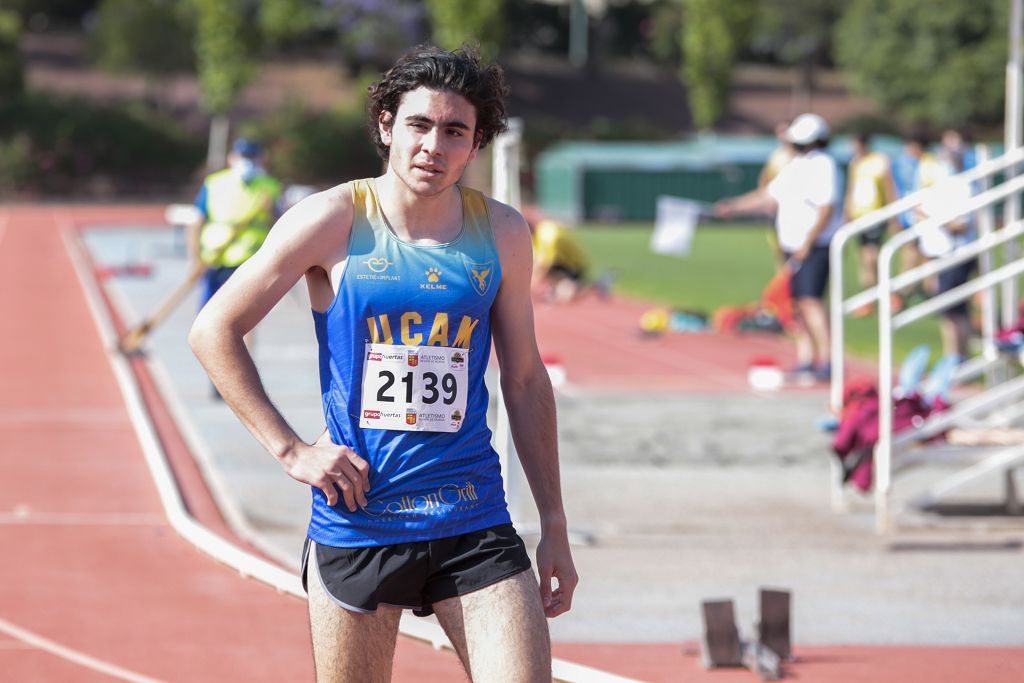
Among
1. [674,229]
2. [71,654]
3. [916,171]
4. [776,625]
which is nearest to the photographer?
[776,625]

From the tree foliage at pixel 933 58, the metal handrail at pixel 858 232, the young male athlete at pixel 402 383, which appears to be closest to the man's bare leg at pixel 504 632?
the young male athlete at pixel 402 383

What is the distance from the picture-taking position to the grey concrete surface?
684cm

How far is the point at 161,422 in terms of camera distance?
11844 mm

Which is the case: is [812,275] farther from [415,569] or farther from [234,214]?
[415,569]

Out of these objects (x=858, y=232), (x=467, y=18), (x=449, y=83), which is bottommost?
(x=858, y=232)

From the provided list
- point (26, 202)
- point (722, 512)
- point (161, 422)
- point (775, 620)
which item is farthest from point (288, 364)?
point (26, 202)

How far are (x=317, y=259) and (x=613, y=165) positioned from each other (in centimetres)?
4472

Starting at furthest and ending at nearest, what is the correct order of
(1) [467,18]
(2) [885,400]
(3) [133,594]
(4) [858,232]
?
(1) [467,18] → (4) [858,232] → (2) [885,400] → (3) [133,594]

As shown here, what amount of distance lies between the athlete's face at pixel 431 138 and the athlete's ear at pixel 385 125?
8cm

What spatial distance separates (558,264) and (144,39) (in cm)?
5201

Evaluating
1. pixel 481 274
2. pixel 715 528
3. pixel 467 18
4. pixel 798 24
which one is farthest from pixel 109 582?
pixel 798 24

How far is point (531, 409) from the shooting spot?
12.0 feet

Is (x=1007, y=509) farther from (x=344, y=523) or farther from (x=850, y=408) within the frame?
(x=344, y=523)

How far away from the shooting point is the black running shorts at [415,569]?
11.2 ft
